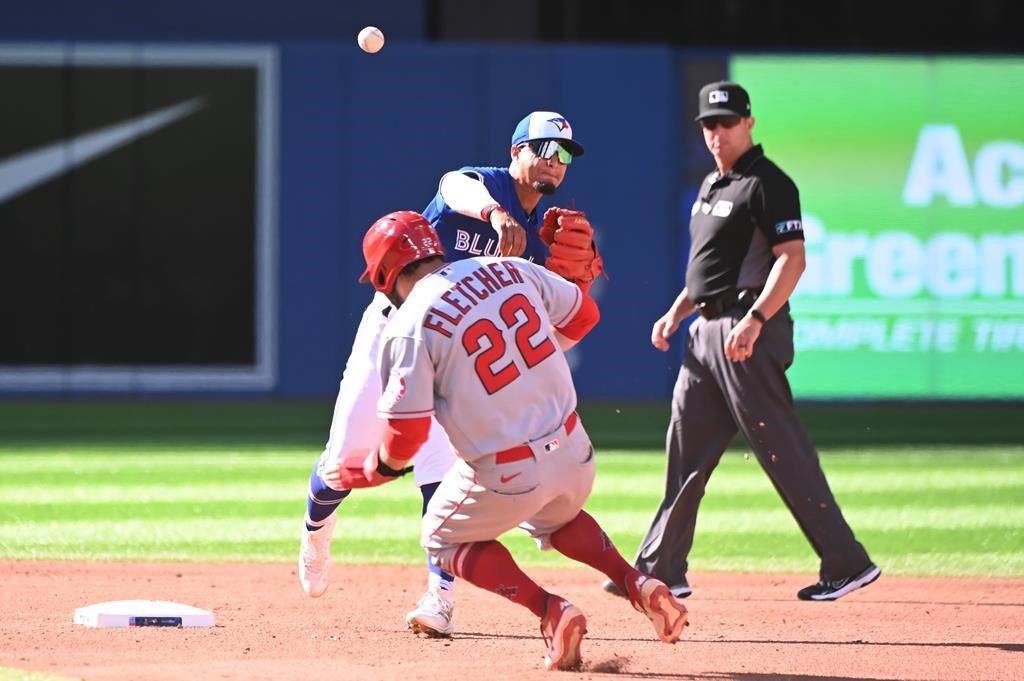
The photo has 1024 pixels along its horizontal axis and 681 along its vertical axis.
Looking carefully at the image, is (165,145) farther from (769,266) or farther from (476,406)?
(476,406)

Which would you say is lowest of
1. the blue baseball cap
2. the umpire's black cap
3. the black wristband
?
the black wristband

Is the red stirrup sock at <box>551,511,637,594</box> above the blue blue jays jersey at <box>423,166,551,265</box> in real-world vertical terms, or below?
below

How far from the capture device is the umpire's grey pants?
A: 621cm

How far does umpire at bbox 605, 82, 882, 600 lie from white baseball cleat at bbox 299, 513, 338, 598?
1271mm

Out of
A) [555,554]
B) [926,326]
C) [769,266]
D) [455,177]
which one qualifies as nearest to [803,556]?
[555,554]

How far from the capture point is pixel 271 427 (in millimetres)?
13852

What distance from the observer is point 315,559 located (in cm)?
596

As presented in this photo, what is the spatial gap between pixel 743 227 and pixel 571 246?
116 centimetres

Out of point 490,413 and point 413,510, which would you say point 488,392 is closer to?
point 490,413

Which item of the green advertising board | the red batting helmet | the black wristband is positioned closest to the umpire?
the red batting helmet

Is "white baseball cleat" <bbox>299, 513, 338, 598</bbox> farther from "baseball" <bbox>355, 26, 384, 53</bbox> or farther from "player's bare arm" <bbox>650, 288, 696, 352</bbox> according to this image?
"baseball" <bbox>355, 26, 384, 53</bbox>

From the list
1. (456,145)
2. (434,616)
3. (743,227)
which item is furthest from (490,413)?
(456,145)

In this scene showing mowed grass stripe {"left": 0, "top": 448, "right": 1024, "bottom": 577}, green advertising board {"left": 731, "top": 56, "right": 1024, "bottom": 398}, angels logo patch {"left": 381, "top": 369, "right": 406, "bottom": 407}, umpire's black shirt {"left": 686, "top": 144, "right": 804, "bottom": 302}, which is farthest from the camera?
green advertising board {"left": 731, "top": 56, "right": 1024, "bottom": 398}

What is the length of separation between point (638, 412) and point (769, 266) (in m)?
9.37
